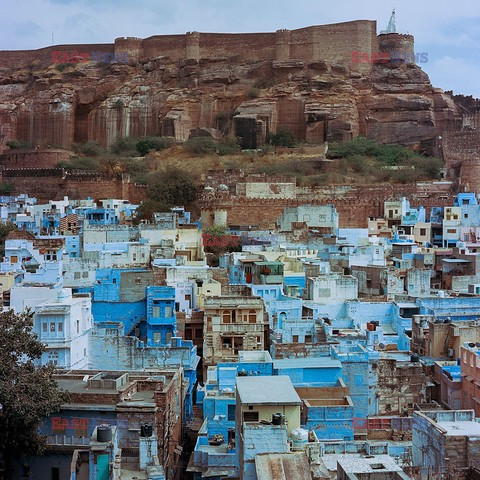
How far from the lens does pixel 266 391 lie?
11422 millimetres

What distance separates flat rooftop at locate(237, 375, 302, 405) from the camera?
10898 millimetres

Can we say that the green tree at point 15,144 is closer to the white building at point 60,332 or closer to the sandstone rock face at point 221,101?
the sandstone rock face at point 221,101

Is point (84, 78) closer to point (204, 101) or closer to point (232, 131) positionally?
point (204, 101)

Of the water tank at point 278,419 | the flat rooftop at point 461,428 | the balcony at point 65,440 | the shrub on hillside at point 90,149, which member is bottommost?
the balcony at point 65,440

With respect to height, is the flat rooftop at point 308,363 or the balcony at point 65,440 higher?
the flat rooftop at point 308,363

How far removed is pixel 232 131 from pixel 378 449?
39293 mm

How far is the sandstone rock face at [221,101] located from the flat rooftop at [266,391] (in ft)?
118

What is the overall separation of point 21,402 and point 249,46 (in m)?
45.9

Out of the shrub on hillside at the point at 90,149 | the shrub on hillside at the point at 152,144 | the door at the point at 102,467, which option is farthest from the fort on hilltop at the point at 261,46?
the door at the point at 102,467

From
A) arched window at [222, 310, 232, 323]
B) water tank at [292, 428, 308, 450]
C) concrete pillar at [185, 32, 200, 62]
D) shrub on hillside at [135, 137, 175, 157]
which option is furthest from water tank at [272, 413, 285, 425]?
concrete pillar at [185, 32, 200, 62]

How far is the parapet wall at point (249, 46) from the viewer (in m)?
51.8

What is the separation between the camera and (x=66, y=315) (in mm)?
15930

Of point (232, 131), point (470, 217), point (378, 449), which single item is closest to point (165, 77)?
point (232, 131)

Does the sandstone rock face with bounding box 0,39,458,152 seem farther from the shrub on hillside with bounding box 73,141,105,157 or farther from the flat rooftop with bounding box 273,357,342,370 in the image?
the flat rooftop with bounding box 273,357,342,370
